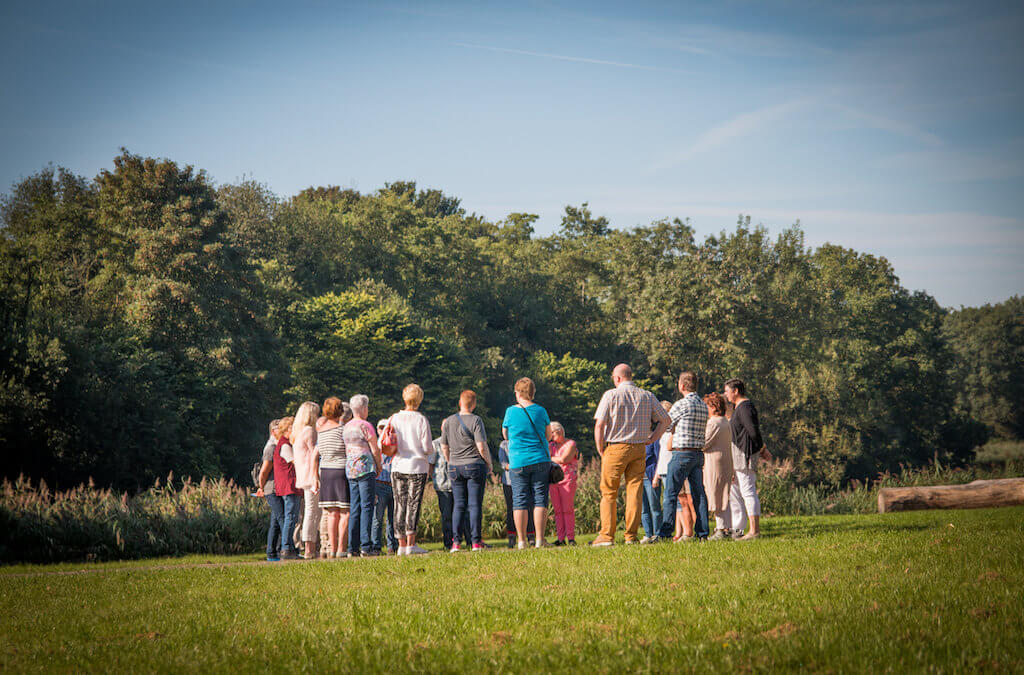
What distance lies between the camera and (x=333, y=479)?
1120 centimetres

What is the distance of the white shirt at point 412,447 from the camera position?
1102 cm

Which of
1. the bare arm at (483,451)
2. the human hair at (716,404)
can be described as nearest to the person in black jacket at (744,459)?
the human hair at (716,404)

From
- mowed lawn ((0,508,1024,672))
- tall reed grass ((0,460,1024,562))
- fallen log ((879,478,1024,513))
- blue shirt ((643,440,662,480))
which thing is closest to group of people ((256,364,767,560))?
blue shirt ((643,440,662,480))

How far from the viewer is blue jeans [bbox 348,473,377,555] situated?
1127cm

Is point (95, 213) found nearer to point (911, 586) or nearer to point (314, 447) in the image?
point (314, 447)

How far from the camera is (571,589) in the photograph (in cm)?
692

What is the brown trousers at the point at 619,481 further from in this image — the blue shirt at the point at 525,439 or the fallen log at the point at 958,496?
the fallen log at the point at 958,496

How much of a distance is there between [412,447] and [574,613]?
526 cm

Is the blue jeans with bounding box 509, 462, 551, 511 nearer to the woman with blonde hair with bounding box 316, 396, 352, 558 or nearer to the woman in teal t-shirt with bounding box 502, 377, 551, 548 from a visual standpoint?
the woman in teal t-shirt with bounding box 502, 377, 551, 548

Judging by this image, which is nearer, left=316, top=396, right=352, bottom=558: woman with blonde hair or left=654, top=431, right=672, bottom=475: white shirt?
left=316, top=396, right=352, bottom=558: woman with blonde hair

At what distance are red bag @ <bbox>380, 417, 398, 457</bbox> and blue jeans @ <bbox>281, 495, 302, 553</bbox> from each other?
4.95 feet

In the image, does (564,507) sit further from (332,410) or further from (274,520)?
(274,520)

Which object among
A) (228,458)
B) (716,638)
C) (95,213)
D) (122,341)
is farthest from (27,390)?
(716,638)

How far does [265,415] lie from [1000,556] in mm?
34545
